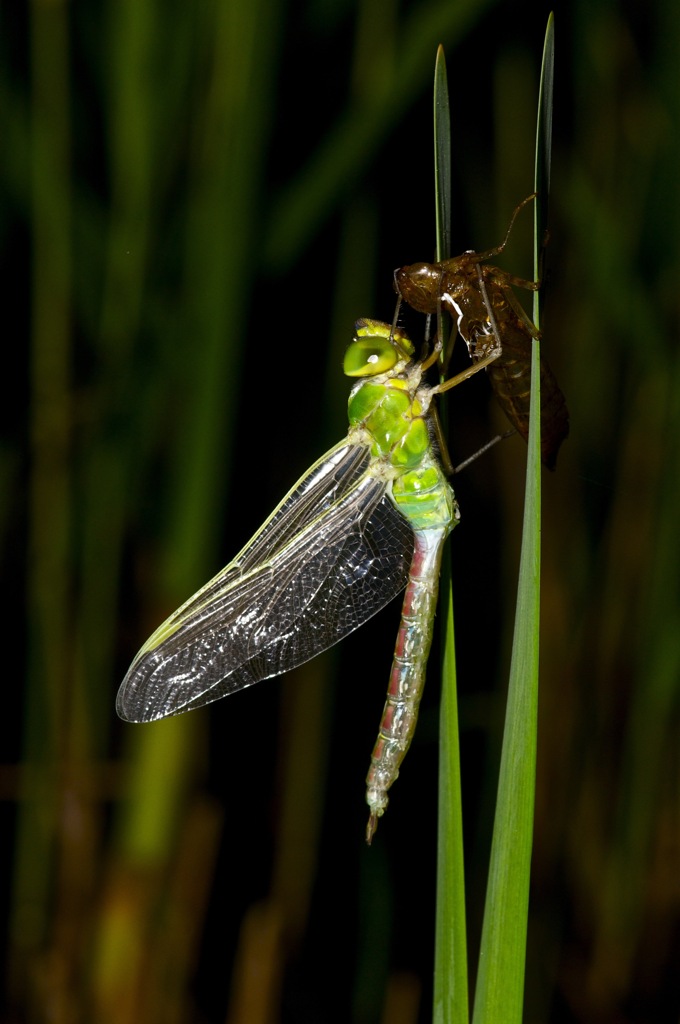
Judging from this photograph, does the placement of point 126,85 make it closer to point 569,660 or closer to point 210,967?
point 569,660

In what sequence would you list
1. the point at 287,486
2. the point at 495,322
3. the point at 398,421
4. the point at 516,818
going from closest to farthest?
the point at 516,818 < the point at 495,322 < the point at 398,421 < the point at 287,486

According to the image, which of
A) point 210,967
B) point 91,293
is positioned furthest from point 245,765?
point 91,293

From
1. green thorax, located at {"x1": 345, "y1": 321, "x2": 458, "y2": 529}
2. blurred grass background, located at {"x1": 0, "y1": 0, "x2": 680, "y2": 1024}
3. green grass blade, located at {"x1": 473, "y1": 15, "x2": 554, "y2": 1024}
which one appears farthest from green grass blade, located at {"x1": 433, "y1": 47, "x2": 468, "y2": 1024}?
blurred grass background, located at {"x1": 0, "y1": 0, "x2": 680, "y2": 1024}

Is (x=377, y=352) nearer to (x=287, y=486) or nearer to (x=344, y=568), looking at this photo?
(x=344, y=568)

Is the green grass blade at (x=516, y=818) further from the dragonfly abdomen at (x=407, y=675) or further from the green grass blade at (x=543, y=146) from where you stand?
the dragonfly abdomen at (x=407, y=675)

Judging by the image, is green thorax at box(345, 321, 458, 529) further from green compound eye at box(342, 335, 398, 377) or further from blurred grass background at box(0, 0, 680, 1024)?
blurred grass background at box(0, 0, 680, 1024)

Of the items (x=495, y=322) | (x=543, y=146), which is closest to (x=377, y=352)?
(x=495, y=322)

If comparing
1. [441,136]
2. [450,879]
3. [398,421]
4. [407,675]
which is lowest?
[450,879]
